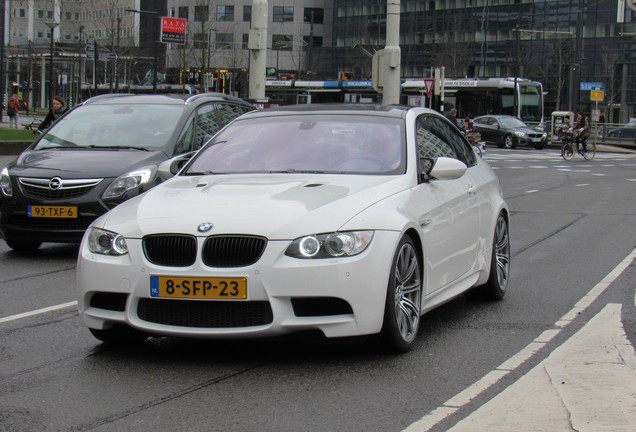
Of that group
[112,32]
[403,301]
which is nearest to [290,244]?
[403,301]

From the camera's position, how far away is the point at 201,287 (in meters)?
5.06

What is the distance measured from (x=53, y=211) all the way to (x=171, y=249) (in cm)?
481

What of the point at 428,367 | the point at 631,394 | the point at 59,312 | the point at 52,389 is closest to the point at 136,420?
the point at 52,389

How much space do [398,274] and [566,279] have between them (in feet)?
12.1

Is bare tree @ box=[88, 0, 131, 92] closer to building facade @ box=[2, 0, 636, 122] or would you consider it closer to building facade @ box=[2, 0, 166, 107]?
building facade @ box=[2, 0, 166, 107]

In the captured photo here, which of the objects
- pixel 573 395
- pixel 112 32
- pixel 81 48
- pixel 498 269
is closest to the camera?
pixel 573 395

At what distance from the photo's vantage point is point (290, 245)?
5.06 metres

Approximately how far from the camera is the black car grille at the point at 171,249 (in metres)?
5.14

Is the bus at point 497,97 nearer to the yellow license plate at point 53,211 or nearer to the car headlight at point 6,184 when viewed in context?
the car headlight at point 6,184

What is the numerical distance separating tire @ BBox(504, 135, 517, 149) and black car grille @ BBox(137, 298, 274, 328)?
139 ft

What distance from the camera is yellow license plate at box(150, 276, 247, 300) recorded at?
503cm

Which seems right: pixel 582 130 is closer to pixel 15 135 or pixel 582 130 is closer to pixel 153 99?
pixel 15 135

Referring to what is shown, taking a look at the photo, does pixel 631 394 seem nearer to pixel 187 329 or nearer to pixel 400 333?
pixel 400 333

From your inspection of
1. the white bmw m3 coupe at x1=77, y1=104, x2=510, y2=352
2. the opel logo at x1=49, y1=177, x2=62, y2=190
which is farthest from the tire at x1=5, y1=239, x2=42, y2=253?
the white bmw m3 coupe at x1=77, y1=104, x2=510, y2=352
